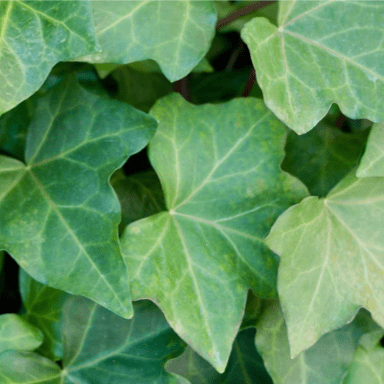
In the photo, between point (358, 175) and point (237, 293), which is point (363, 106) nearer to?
point (358, 175)

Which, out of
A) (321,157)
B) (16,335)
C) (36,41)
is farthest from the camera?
(321,157)

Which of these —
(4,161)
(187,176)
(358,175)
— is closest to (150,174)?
(187,176)

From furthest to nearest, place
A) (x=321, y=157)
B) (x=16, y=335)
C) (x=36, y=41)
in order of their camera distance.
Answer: (x=321, y=157) < (x=16, y=335) < (x=36, y=41)

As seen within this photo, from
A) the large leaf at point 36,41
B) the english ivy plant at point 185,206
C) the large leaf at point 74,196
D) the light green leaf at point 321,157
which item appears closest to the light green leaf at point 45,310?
the english ivy plant at point 185,206

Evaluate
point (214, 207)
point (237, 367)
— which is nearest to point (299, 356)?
point (237, 367)

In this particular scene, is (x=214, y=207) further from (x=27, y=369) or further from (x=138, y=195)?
(x=27, y=369)

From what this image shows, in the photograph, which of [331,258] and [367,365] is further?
[367,365]
